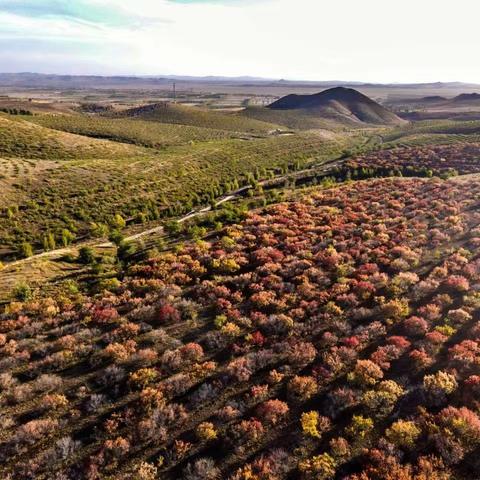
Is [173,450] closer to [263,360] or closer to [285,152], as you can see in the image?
[263,360]

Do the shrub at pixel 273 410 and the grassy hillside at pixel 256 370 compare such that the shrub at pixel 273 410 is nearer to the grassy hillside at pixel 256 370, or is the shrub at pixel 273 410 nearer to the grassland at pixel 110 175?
the grassy hillside at pixel 256 370

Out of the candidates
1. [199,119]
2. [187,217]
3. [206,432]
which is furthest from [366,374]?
[199,119]

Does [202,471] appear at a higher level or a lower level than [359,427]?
lower

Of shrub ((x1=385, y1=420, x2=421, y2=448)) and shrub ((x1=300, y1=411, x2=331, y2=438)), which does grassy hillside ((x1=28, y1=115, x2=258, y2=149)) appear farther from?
shrub ((x1=385, y1=420, x2=421, y2=448))

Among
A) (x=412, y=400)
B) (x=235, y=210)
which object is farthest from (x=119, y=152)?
(x=412, y=400)

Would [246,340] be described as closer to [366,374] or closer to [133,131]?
[366,374]
